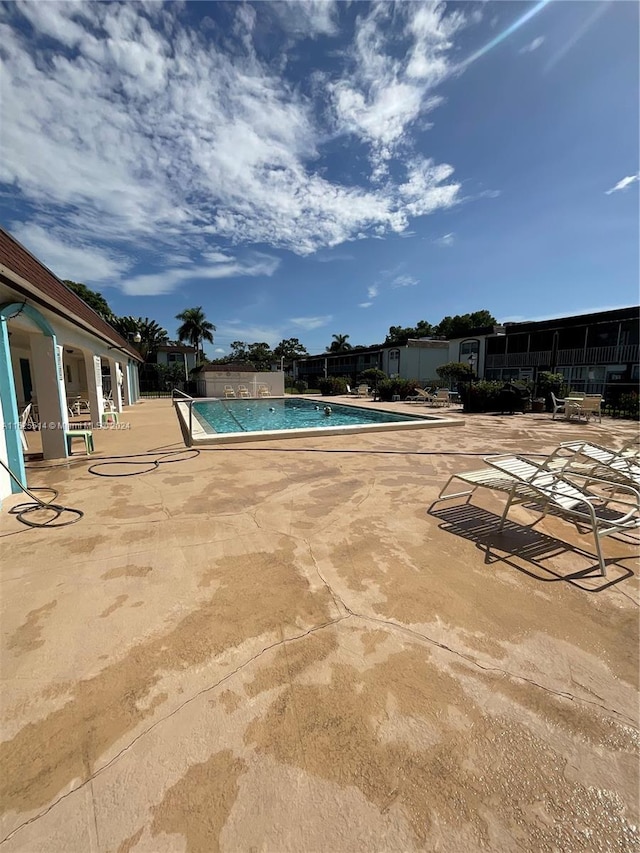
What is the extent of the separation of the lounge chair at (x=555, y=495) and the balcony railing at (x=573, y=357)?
23.3m

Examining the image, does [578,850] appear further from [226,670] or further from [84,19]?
[84,19]

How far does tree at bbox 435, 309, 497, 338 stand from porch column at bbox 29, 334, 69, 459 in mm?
57103

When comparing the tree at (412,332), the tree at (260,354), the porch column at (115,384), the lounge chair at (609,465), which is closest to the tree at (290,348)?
the tree at (260,354)

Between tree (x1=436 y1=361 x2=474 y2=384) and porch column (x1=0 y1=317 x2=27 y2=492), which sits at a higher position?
tree (x1=436 y1=361 x2=474 y2=384)

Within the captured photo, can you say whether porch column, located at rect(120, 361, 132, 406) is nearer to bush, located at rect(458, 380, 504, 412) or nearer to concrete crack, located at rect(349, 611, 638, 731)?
bush, located at rect(458, 380, 504, 412)

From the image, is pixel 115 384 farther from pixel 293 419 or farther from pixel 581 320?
pixel 581 320

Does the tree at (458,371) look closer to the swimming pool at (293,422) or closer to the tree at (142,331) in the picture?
the swimming pool at (293,422)

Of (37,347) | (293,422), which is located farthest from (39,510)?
(293,422)

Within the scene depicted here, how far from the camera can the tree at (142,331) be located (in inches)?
1658

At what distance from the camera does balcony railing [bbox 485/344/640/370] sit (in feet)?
71.4

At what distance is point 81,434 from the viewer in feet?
23.3

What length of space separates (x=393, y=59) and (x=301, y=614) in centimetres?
1152

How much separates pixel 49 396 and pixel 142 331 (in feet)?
142

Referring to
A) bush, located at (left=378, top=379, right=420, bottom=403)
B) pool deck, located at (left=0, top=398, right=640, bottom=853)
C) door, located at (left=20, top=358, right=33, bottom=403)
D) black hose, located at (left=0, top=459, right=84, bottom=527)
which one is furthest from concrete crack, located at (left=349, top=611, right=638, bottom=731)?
bush, located at (left=378, top=379, right=420, bottom=403)
